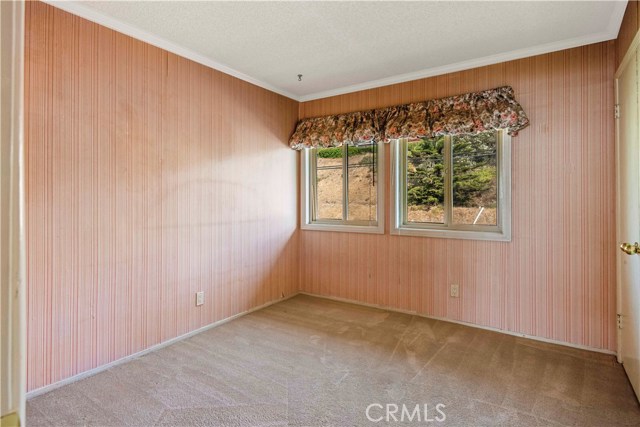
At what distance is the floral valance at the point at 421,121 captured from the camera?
296cm

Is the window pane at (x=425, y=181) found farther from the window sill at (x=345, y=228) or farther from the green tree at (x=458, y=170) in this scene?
the window sill at (x=345, y=228)

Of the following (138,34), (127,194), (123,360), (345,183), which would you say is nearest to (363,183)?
(345,183)

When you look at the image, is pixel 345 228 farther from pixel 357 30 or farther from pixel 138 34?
pixel 138 34

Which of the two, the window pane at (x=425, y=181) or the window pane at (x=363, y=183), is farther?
the window pane at (x=363, y=183)

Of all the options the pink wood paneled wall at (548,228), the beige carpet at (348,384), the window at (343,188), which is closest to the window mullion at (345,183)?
the window at (343,188)

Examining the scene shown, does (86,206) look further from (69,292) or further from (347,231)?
(347,231)

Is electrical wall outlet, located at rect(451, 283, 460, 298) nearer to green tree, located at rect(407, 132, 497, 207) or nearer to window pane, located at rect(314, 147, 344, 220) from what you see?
green tree, located at rect(407, 132, 497, 207)

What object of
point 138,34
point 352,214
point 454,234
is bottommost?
point 454,234

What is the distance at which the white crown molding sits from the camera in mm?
2217

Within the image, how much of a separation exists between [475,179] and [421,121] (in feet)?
2.50

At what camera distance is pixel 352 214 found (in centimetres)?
407

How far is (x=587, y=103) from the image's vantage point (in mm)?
2691

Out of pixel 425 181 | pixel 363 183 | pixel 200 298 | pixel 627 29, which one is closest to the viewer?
pixel 627 29

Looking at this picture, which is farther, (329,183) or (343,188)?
(329,183)
